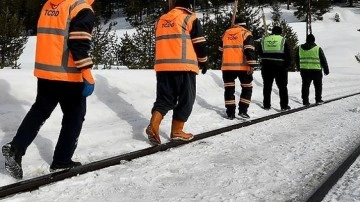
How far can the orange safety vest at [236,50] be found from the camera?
7211 millimetres

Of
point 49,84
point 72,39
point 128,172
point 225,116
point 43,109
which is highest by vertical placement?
point 72,39

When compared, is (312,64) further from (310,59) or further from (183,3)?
(183,3)

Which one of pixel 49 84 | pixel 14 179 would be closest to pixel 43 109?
pixel 49 84

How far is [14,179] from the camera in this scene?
10.9 ft

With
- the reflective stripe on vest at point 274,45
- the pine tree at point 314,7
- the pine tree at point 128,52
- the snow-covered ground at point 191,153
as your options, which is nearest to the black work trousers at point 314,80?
the snow-covered ground at point 191,153

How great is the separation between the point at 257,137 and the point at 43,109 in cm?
271

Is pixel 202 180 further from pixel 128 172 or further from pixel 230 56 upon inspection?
pixel 230 56

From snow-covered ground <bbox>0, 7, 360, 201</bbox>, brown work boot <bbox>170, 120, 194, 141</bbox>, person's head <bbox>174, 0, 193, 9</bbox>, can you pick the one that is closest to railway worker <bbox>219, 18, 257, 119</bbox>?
snow-covered ground <bbox>0, 7, 360, 201</bbox>

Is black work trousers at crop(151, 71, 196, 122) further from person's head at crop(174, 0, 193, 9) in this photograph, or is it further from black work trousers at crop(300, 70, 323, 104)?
black work trousers at crop(300, 70, 323, 104)

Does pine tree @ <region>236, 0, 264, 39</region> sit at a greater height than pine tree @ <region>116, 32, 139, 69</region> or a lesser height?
greater

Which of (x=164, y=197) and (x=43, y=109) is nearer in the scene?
(x=164, y=197)

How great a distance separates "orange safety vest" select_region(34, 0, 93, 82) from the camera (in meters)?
3.38

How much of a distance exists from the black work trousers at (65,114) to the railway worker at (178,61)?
131 cm

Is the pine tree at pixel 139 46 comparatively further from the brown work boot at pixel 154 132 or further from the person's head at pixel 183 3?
the brown work boot at pixel 154 132
